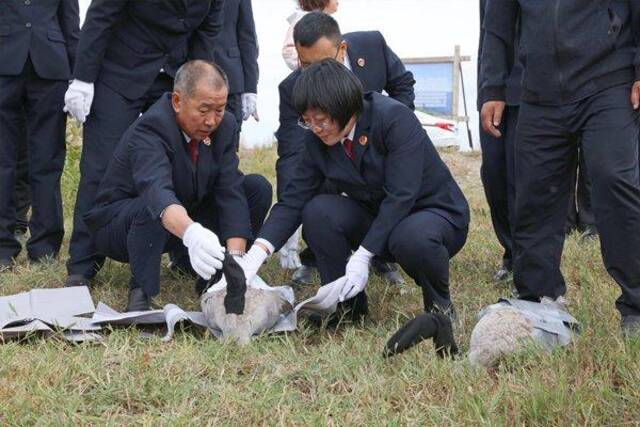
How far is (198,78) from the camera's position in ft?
12.1

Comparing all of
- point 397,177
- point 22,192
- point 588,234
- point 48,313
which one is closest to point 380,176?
point 397,177

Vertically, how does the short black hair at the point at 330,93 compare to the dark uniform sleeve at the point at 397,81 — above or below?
above

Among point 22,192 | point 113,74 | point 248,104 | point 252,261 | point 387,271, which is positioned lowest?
point 387,271

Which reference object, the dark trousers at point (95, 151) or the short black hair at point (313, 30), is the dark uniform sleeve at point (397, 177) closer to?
the short black hair at point (313, 30)

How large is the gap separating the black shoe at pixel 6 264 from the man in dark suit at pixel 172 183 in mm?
970

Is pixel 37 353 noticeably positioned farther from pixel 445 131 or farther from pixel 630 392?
pixel 445 131

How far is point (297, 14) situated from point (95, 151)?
1.29 metres

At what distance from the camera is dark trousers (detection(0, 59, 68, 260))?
498cm

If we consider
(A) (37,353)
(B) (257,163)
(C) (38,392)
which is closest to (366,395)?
(C) (38,392)

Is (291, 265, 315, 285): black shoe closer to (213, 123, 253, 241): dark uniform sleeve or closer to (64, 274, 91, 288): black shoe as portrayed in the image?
(213, 123, 253, 241): dark uniform sleeve

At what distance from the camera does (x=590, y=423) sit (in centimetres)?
234

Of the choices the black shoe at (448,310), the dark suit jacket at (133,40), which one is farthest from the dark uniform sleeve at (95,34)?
the black shoe at (448,310)

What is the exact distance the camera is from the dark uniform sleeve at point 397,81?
182 inches

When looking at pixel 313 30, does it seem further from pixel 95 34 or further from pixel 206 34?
pixel 95 34
